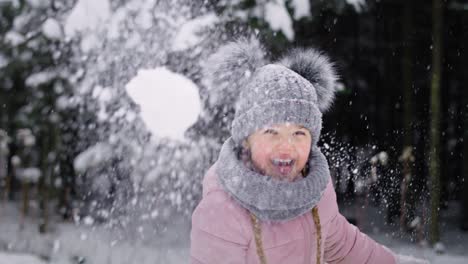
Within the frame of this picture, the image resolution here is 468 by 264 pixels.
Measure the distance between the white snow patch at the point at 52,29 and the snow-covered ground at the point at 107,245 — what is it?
336 centimetres

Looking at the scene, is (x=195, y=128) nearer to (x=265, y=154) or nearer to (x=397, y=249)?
(x=397, y=249)

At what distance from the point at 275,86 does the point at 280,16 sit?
4.06m

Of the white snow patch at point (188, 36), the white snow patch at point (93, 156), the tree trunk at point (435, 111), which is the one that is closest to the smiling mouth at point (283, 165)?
the white snow patch at point (188, 36)

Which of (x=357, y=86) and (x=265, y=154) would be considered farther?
(x=357, y=86)

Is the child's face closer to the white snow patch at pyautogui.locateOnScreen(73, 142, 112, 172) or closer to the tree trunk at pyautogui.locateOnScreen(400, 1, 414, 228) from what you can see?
the white snow patch at pyautogui.locateOnScreen(73, 142, 112, 172)

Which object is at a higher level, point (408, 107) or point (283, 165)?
point (283, 165)

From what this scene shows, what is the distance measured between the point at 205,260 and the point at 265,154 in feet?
1.25

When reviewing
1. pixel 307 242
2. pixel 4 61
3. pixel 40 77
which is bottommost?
pixel 40 77

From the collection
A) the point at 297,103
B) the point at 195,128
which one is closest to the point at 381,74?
the point at 195,128

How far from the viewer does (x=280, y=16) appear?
17.7 feet

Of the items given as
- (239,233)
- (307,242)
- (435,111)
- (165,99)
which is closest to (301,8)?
(165,99)

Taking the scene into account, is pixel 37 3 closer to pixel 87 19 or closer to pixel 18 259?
pixel 87 19

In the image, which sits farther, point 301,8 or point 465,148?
point 465,148

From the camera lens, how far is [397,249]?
26.2ft
